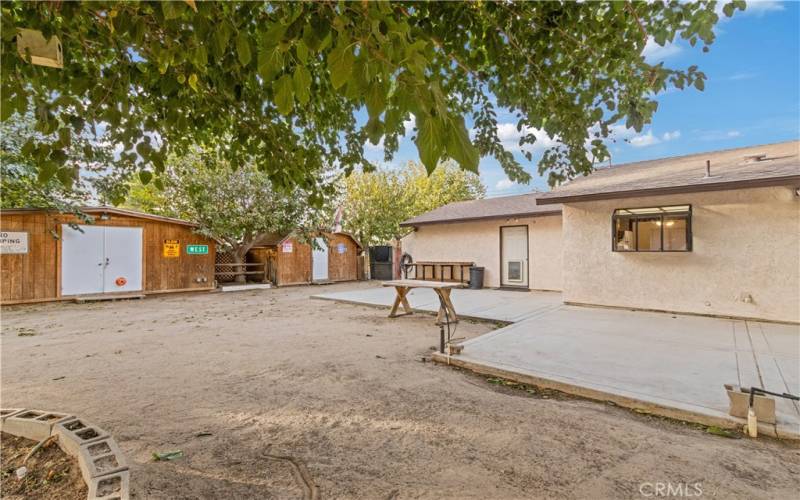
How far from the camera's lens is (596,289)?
7.51m

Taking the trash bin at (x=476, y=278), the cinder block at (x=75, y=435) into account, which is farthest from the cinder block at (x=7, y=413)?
the trash bin at (x=476, y=278)

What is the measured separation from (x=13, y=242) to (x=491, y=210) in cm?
1304

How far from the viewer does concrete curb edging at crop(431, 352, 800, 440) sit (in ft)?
8.39

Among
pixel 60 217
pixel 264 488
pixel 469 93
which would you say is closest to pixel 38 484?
pixel 264 488

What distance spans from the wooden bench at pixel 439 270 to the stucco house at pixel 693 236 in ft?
14.9

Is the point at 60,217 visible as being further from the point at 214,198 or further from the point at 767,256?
the point at 767,256

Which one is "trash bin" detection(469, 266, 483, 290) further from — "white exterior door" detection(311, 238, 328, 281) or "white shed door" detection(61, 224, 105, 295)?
"white shed door" detection(61, 224, 105, 295)

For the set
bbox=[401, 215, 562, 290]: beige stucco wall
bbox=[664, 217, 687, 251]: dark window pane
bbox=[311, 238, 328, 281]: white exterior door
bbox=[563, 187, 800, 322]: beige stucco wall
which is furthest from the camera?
bbox=[311, 238, 328, 281]: white exterior door

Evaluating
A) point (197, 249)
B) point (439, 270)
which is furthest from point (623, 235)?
point (197, 249)

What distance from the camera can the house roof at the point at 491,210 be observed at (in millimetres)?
10336

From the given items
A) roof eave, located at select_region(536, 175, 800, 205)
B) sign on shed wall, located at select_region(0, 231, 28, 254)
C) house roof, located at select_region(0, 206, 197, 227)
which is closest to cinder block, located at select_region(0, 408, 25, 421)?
roof eave, located at select_region(536, 175, 800, 205)

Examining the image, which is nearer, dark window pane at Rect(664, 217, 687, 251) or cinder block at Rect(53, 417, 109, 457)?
cinder block at Rect(53, 417, 109, 457)

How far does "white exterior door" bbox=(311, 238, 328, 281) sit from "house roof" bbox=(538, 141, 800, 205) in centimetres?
969

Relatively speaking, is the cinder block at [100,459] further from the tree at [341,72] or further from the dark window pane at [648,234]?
the dark window pane at [648,234]
